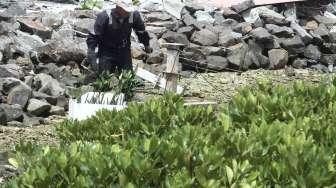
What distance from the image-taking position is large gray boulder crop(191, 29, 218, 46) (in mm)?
15047

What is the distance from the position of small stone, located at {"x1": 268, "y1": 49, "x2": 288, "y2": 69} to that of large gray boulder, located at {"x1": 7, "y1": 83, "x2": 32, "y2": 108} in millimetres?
6359

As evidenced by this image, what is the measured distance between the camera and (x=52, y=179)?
3541mm

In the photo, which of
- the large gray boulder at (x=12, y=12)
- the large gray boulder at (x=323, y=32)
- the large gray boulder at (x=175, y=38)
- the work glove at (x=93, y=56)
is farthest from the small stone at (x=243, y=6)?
the work glove at (x=93, y=56)

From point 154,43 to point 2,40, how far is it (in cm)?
344

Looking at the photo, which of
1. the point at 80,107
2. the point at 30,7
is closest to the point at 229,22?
the point at 30,7

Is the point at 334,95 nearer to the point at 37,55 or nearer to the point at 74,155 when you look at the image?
the point at 74,155

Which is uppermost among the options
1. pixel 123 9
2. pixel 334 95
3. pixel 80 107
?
pixel 123 9

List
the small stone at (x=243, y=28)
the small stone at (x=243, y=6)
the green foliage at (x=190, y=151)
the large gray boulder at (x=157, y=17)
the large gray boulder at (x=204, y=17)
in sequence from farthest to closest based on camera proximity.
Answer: the small stone at (x=243, y=6) < the large gray boulder at (x=157, y=17) < the large gray boulder at (x=204, y=17) < the small stone at (x=243, y=28) < the green foliage at (x=190, y=151)

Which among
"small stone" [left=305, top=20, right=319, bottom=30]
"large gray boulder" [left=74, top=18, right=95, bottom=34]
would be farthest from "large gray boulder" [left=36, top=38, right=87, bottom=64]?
"small stone" [left=305, top=20, right=319, bottom=30]

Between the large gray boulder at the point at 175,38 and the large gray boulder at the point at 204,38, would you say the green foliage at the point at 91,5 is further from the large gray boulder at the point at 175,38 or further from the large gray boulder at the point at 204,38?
the large gray boulder at the point at 204,38

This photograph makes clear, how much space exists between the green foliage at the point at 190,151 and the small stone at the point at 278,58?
9.29m

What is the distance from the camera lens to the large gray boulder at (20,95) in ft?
32.2

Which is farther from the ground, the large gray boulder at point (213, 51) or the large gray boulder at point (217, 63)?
the large gray boulder at point (213, 51)

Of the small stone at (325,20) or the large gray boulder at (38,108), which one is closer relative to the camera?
the large gray boulder at (38,108)
